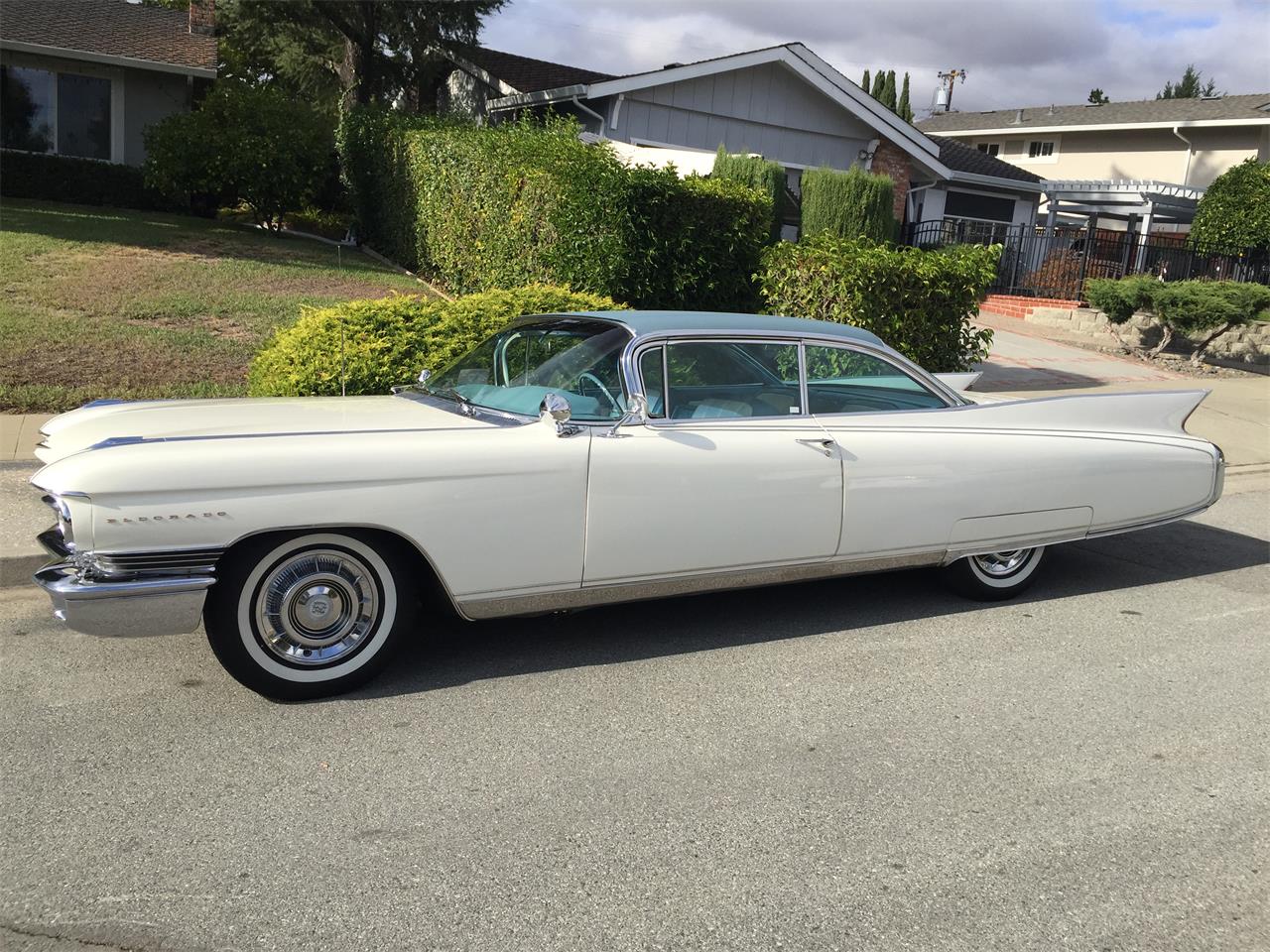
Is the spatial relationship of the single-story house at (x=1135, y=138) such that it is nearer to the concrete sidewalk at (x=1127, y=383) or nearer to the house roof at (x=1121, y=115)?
the house roof at (x=1121, y=115)

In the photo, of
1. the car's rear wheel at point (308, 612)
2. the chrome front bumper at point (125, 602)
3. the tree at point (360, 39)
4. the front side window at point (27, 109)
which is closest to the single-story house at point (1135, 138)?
the tree at point (360, 39)

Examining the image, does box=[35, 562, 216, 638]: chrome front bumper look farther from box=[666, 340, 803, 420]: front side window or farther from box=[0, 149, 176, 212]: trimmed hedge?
box=[0, 149, 176, 212]: trimmed hedge

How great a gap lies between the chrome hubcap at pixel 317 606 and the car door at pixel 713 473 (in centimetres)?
87

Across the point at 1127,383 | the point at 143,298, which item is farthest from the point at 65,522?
the point at 1127,383

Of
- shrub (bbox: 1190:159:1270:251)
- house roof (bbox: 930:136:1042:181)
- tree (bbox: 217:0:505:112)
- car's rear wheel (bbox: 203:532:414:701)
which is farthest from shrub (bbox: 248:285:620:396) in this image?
house roof (bbox: 930:136:1042:181)

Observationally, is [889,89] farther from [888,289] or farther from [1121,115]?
[888,289]

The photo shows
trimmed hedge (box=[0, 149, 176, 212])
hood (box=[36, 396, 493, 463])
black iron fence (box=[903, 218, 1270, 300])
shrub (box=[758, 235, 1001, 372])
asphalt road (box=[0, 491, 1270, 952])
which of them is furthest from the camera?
trimmed hedge (box=[0, 149, 176, 212])

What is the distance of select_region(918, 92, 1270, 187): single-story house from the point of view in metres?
30.6

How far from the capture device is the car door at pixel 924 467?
4.88 m

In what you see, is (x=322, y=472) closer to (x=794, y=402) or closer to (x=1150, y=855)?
(x=794, y=402)

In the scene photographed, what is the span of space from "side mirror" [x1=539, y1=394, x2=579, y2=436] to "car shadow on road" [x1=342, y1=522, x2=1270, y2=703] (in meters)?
1.01

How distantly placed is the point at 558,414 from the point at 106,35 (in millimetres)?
24201

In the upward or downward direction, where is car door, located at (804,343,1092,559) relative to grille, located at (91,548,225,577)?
upward

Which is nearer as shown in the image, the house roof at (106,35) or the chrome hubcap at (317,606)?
the chrome hubcap at (317,606)
